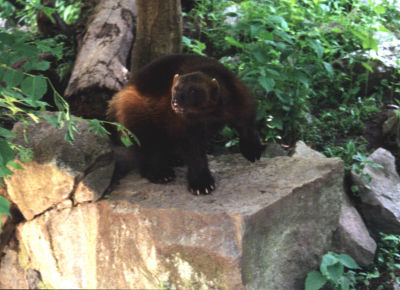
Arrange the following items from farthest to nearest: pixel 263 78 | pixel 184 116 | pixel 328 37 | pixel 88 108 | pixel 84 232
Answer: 1. pixel 328 37
2. pixel 88 108
3. pixel 263 78
4. pixel 84 232
5. pixel 184 116

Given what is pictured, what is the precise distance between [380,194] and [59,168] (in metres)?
2.26

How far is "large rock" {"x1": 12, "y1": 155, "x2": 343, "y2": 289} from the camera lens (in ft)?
7.70

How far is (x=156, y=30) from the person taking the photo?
11.8 ft

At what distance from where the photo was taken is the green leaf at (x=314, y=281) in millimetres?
2430

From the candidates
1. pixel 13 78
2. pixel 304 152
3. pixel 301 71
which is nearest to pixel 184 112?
pixel 13 78

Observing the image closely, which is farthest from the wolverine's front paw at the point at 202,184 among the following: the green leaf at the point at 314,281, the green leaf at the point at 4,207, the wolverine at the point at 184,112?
the green leaf at the point at 4,207

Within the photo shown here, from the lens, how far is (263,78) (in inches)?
125

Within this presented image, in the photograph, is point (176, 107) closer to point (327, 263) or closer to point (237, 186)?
point (237, 186)

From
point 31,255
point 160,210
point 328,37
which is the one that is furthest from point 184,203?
point 328,37

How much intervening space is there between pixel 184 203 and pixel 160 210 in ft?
0.50

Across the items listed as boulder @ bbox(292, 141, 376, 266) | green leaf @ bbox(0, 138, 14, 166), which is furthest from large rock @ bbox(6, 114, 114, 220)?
boulder @ bbox(292, 141, 376, 266)

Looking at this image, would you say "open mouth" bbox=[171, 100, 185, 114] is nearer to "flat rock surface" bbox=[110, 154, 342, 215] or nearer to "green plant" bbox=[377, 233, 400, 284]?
"flat rock surface" bbox=[110, 154, 342, 215]

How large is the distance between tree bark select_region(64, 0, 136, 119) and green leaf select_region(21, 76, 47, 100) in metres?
1.48

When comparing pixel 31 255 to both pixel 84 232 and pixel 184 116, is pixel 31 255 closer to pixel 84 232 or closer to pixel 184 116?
pixel 84 232
